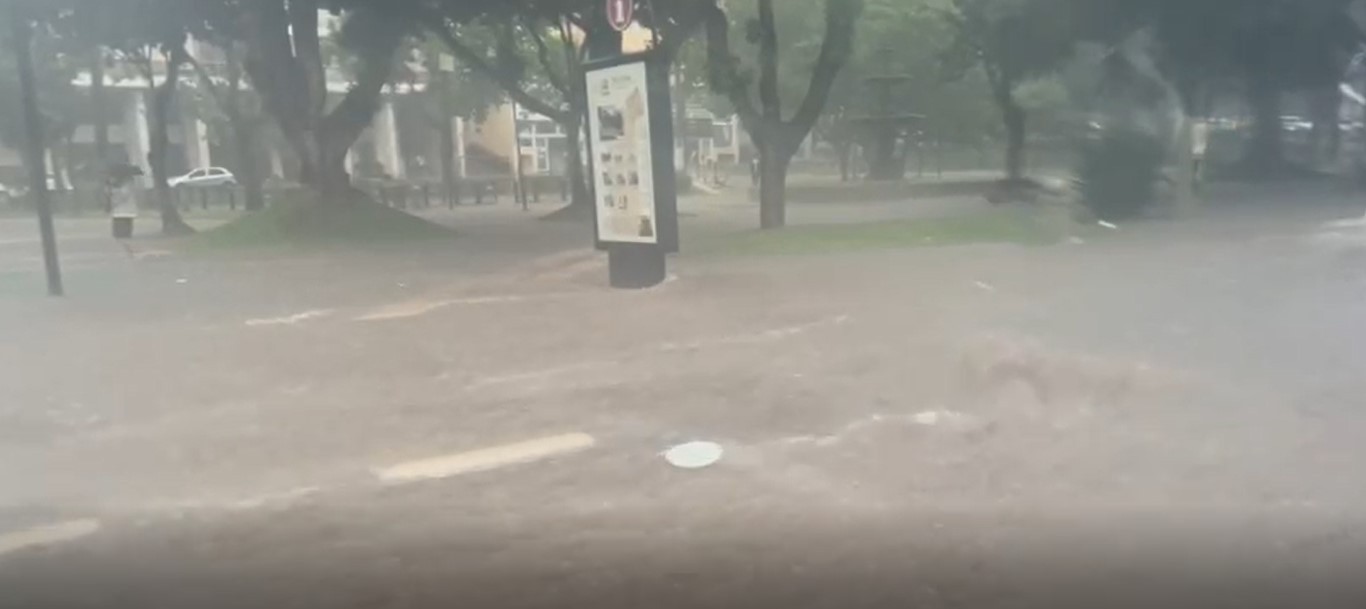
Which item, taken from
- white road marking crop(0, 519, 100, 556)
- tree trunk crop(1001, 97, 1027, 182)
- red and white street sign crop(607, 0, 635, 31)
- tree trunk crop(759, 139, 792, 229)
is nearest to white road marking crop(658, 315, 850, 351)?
tree trunk crop(759, 139, 792, 229)

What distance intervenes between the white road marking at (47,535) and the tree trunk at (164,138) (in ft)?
2.86

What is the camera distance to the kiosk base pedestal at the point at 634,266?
12.4ft

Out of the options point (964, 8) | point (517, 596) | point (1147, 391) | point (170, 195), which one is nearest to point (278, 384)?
point (170, 195)

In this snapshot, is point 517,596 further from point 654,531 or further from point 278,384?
point 278,384

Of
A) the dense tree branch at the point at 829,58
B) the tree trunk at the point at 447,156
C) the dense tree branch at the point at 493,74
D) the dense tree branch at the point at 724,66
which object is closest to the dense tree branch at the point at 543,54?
the dense tree branch at the point at 493,74

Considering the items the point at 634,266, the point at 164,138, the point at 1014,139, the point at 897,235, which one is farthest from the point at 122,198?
the point at 1014,139

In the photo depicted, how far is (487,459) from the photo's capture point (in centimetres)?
328

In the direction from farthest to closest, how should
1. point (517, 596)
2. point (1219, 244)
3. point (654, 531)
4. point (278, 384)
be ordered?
point (278, 384), point (1219, 244), point (654, 531), point (517, 596)

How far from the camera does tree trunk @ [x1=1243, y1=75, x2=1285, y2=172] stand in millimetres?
3051

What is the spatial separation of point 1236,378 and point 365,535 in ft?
7.64

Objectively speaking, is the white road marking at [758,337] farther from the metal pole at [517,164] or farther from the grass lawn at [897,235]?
the metal pole at [517,164]

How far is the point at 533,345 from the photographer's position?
12.1 ft

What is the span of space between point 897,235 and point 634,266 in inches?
32.0

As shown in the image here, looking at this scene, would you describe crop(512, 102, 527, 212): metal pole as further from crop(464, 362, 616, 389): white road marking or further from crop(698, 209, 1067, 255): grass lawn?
crop(698, 209, 1067, 255): grass lawn
